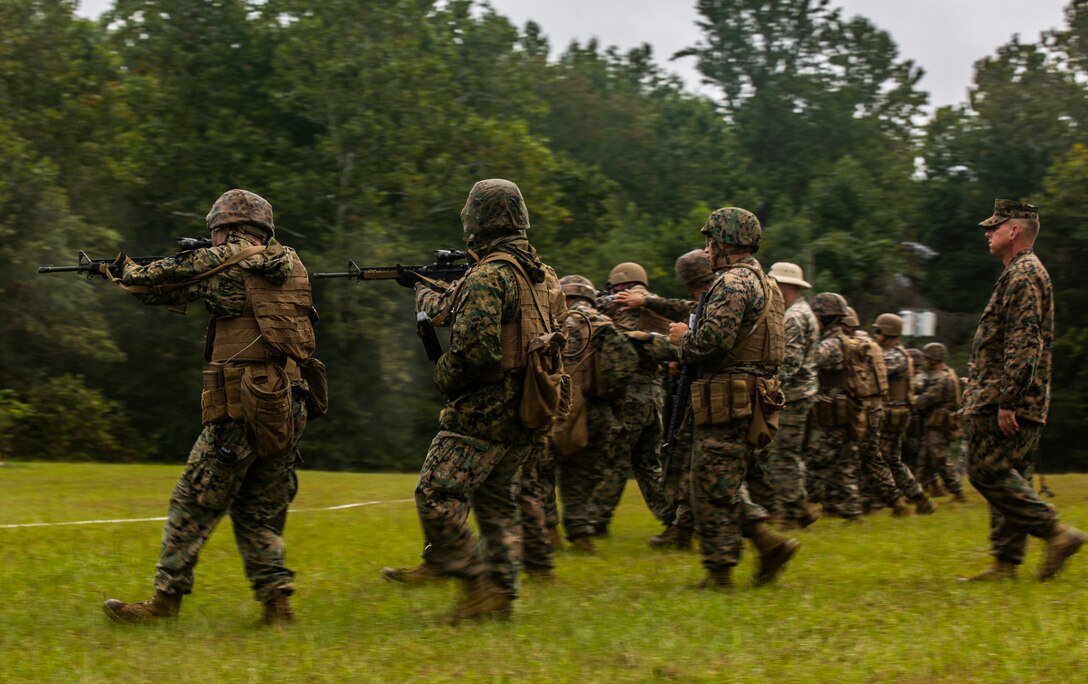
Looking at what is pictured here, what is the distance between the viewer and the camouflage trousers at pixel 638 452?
10.3m

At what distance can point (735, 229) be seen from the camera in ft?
25.5

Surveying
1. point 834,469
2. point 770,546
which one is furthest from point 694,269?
point 834,469

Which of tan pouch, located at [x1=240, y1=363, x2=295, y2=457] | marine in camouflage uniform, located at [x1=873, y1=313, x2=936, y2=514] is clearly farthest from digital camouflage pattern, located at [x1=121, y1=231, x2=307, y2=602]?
marine in camouflage uniform, located at [x1=873, y1=313, x2=936, y2=514]

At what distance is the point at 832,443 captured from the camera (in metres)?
12.9

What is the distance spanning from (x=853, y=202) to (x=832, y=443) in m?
28.3

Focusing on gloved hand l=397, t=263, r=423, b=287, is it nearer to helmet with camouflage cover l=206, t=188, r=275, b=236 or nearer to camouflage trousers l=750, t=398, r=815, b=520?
helmet with camouflage cover l=206, t=188, r=275, b=236

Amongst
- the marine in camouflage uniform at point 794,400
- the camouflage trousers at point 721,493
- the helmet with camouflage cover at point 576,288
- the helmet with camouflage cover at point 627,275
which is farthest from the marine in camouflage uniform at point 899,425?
the camouflage trousers at point 721,493

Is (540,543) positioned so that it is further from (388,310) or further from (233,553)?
(388,310)

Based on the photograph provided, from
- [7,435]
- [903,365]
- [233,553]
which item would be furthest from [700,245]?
[233,553]

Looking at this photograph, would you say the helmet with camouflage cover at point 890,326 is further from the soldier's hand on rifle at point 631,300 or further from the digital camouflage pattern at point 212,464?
the digital camouflage pattern at point 212,464

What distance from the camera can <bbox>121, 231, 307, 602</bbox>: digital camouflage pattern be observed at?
6.61 m

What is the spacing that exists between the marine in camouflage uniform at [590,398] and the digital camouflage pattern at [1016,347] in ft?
9.47

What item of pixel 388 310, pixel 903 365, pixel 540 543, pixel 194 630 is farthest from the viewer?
pixel 388 310

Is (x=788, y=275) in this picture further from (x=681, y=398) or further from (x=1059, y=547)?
(x=1059, y=547)
